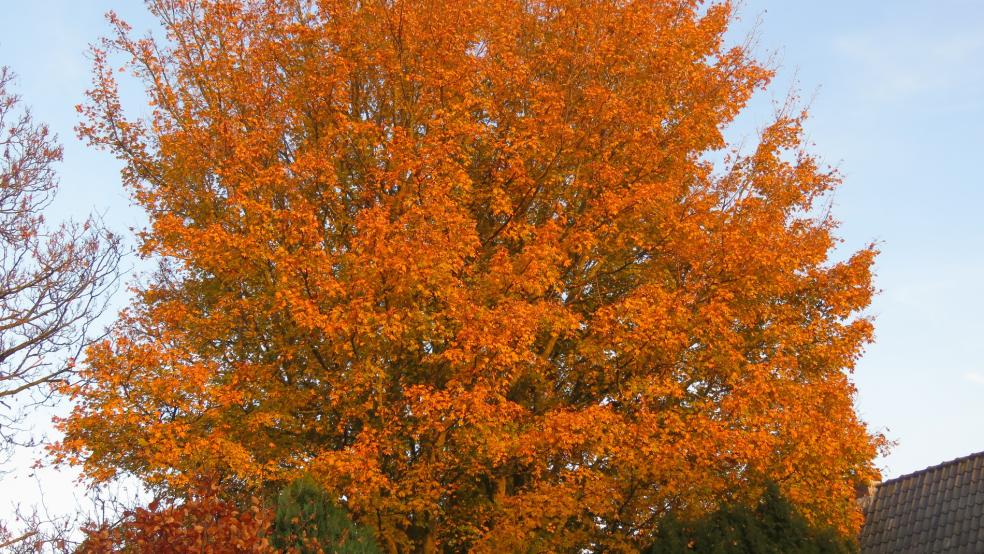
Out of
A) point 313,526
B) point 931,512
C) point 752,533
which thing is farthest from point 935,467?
point 313,526

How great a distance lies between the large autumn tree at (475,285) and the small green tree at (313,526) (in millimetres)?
1001

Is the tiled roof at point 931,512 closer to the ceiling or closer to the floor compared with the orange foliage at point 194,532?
closer to the ceiling

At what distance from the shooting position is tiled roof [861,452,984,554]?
57.4 ft

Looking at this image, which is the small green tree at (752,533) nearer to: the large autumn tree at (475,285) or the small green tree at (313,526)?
the large autumn tree at (475,285)

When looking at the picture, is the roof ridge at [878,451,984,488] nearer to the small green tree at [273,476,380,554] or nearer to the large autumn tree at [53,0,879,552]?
Result: the large autumn tree at [53,0,879,552]

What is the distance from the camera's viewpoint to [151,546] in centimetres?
977

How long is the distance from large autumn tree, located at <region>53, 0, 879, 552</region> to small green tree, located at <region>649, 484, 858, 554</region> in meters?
0.53

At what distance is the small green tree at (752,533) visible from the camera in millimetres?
12656

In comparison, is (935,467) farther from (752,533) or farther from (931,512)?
(752,533)

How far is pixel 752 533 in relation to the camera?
12.7 metres

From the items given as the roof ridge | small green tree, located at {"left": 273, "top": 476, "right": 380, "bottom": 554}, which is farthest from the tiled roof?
small green tree, located at {"left": 273, "top": 476, "right": 380, "bottom": 554}

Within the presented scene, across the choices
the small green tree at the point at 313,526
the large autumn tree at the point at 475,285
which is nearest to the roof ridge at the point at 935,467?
the large autumn tree at the point at 475,285

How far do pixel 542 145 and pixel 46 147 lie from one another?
8.53 meters

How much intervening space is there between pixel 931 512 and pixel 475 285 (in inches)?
453
